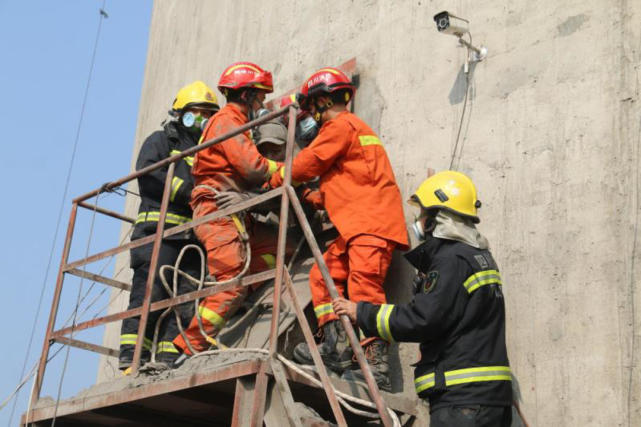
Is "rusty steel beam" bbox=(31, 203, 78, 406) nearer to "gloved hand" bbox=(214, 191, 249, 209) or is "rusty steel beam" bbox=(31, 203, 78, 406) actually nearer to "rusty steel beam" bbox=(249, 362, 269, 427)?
"gloved hand" bbox=(214, 191, 249, 209)

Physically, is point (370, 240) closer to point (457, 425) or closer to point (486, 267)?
point (486, 267)

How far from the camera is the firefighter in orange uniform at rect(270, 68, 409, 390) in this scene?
5.59m

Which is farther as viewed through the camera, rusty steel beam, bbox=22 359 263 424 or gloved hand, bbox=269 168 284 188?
gloved hand, bbox=269 168 284 188

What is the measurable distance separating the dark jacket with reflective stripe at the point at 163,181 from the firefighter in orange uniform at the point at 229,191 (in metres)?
0.39

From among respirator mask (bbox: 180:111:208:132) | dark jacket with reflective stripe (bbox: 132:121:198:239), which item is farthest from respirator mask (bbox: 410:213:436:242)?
respirator mask (bbox: 180:111:208:132)

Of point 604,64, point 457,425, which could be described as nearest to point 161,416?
point 457,425

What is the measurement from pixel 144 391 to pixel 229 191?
1633 millimetres

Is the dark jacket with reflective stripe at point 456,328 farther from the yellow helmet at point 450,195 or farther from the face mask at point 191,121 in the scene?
the face mask at point 191,121

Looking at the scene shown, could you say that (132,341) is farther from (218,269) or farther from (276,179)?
(276,179)

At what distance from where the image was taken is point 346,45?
7.59 m

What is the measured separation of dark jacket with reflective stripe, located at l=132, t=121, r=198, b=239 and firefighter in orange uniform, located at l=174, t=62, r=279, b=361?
395 mm

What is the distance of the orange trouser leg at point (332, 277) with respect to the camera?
18.8 feet

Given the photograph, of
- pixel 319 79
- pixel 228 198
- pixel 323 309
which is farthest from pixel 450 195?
pixel 228 198

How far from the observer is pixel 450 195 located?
17.7 feet
